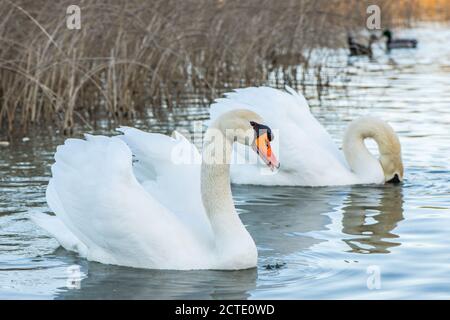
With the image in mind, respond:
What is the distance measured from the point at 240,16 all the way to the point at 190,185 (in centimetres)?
882

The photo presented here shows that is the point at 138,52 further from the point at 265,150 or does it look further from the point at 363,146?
the point at 265,150

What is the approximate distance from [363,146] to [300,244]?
123 inches

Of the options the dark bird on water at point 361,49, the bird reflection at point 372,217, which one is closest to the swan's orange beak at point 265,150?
the bird reflection at point 372,217

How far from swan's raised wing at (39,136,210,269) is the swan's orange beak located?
28.6 inches

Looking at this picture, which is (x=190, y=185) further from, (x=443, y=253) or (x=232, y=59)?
(x=232, y=59)

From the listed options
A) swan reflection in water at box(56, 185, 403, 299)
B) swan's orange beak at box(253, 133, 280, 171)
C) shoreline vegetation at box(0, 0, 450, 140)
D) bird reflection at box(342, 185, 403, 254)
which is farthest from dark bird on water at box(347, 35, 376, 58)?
swan's orange beak at box(253, 133, 280, 171)

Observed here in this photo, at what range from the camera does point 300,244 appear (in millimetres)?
8023

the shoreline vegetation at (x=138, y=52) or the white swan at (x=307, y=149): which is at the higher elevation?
the shoreline vegetation at (x=138, y=52)

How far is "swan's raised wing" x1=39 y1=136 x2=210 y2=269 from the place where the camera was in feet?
22.5

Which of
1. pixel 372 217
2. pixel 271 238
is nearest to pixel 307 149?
pixel 372 217

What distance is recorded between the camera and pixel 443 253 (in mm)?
7551

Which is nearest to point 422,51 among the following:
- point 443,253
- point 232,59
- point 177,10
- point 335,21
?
point 335,21

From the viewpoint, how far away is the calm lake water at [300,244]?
6.66 meters

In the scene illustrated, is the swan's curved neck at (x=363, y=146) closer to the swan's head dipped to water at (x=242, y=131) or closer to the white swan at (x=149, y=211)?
the white swan at (x=149, y=211)
